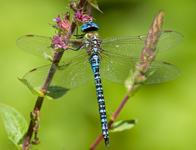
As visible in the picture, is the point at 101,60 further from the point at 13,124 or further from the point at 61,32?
the point at 13,124

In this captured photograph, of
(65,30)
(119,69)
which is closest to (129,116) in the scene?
→ (119,69)

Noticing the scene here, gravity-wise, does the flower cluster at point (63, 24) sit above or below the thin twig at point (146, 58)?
above

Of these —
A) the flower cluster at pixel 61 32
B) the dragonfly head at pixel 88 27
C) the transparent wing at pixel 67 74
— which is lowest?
the transparent wing at pixel 67 74

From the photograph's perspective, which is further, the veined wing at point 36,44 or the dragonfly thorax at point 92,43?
the dragonfly thorax at point 92,43

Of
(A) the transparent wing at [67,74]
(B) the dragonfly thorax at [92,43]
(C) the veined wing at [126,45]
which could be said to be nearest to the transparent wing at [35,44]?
(A) the transparent wing at [67,74]

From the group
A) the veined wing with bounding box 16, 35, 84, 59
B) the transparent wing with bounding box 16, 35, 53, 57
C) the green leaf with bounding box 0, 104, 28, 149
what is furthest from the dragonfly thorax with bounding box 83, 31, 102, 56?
the green leaf with bounding box 0, 104, 28, 149

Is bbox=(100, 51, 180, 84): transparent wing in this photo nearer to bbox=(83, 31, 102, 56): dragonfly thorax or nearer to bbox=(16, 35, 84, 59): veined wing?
bbox=(83, 31, 102, 56): dragonfly thorax

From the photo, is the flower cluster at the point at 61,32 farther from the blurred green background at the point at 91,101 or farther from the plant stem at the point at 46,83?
the blurred green background at the point at 91,101
